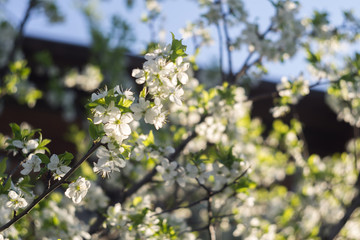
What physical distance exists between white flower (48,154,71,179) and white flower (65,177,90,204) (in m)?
0.07

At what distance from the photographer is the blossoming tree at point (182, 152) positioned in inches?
60.9

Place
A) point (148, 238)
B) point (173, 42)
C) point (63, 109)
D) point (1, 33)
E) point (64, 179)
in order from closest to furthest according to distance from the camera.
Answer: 1. point (64, 179)
2. point (173, 42)
3. point (148, 238)
4. point (1, 33)
5. point (63, 109)

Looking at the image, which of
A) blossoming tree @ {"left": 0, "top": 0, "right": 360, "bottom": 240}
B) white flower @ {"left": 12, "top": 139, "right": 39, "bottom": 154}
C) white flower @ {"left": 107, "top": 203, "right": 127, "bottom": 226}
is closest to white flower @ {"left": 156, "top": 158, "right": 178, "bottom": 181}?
blossoming tree @ {"left": 0, "top": 0, "right": 360, "bottom": 240}

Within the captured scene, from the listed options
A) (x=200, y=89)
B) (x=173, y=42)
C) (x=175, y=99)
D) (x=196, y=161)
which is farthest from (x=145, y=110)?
→ (x=200, y=89)

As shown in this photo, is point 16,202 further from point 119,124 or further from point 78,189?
point 119,124

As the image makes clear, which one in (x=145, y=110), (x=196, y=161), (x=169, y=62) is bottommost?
(x=196, y=161)

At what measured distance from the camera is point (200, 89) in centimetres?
316

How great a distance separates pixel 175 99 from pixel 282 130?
3.25 metres

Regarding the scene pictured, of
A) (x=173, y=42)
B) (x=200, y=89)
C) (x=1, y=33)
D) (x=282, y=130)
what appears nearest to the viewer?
(x=173, y=42)

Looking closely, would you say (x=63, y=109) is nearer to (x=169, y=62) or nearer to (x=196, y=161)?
(x=196, y=161)

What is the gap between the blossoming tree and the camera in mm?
1546

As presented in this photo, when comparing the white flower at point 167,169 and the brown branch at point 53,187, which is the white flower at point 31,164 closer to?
the brown branch at point 53,187

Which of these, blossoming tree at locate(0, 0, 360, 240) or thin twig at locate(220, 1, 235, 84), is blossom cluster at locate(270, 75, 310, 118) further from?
thin twig at locate(220, 1, 235, 84)

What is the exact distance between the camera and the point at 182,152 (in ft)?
10.4
